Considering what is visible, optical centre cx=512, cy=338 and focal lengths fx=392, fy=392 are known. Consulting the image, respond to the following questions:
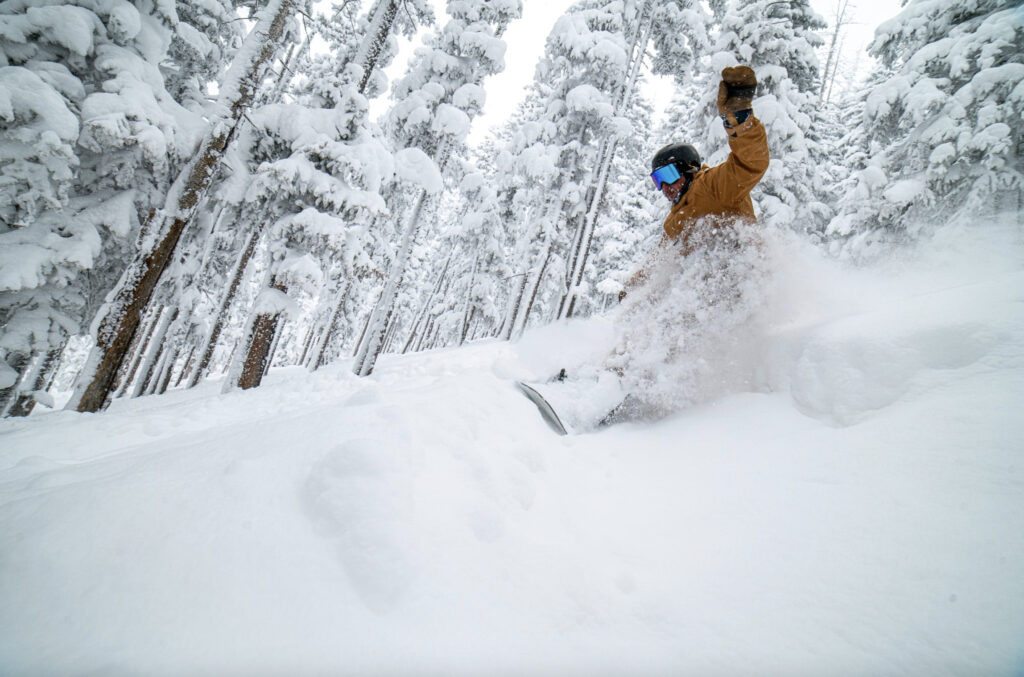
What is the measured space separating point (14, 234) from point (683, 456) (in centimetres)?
1185

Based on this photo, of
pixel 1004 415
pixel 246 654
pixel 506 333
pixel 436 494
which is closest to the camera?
pixel 246 654

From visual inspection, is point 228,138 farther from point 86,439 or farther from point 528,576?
point 528,576

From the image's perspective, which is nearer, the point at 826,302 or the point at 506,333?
the point at 826,302

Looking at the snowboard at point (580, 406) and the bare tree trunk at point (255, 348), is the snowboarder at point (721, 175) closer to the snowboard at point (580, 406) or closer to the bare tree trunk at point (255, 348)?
the snowboard at point (580, 406)

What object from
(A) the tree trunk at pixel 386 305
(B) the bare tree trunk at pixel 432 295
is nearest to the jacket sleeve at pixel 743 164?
(A) the tree trunk at pixel 386 305

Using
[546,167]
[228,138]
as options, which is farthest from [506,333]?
[228,138]

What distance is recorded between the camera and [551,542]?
5.77ft

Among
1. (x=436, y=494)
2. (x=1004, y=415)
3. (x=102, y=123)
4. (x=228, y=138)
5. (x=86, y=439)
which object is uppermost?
(x=228, y=138)

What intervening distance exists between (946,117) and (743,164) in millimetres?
10015

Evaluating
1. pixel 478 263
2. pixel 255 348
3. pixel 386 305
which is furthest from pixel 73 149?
pixel 478 263

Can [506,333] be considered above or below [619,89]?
below

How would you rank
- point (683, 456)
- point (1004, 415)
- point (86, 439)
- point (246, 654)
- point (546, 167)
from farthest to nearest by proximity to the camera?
1. point (546, 167)
2. point (86, 439)
3. point (683, 456)
4. point (1004, 415)
5. point (246, 654)

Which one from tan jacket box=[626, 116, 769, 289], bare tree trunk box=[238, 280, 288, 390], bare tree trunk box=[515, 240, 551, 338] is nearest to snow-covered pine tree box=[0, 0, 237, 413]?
bare tree trunk box=[238, 280, 288, 390]

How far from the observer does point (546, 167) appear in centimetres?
1445
